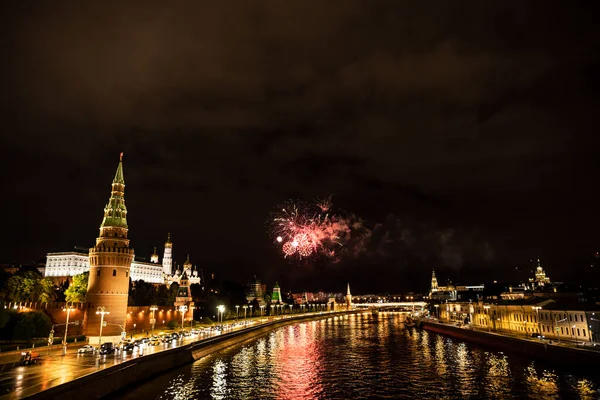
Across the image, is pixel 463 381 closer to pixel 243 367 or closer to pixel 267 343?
pixel 243 367

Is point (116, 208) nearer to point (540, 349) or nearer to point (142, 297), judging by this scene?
point (142, 297)

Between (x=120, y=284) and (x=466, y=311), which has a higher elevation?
(x=120, y=284)

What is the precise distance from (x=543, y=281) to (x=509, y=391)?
7013 inches

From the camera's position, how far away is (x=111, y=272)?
69188 mm

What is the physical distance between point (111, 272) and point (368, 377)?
45.2m

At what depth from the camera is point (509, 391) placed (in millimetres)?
40031

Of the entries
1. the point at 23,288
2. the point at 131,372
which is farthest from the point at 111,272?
the point at 131,372

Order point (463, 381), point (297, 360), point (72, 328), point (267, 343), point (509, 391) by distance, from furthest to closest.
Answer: point (267, 343) → point (72, 328) → point (297, 360) → point (463, 381) → point (509, 391)

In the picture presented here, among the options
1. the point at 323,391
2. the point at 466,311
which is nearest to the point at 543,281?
the point at 466,311

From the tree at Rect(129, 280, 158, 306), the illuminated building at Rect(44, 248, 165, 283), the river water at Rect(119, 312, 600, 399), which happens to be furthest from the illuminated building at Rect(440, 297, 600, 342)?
the illuminated building at Rect(44, 248, 165, 283)

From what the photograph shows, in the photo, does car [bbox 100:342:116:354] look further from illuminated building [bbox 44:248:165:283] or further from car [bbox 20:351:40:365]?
illuminated building [bbox 44:248:165:283]

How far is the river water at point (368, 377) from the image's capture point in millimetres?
39500

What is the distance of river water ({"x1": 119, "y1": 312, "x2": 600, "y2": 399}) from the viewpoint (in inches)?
1555

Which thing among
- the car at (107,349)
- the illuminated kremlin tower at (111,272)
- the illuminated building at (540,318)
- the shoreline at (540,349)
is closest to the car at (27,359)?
the car at (107,349)
